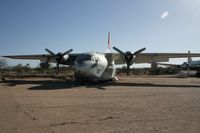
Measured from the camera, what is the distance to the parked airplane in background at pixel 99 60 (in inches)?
817

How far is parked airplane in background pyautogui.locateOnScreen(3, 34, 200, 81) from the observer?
20.8 metres

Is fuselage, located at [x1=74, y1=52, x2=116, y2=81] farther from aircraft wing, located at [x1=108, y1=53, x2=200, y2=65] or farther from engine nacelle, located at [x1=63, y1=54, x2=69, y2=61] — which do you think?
engine nacelle, located at [x1=63, y1=54, x2=69, y2=61]

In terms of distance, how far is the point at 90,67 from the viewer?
20.7m

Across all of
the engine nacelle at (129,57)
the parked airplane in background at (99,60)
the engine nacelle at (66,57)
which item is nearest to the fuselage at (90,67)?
the parked airplane in background at (99,60)

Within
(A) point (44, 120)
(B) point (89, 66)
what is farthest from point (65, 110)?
(B) point (89, 66)

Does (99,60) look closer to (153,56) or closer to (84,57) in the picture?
(84,57)

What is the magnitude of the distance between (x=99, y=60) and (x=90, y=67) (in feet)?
6.75

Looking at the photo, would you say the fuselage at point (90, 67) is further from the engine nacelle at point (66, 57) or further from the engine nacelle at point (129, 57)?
the engine nacelle at point (66, 57)

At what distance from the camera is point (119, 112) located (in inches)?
324

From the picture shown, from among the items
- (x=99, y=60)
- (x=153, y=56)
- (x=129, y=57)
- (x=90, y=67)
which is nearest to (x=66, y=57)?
(x=99, y=60)

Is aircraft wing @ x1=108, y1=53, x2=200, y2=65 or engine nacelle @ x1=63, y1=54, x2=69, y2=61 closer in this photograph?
aircraft wing @ x1=108, y1=53, x2=200, y2=65

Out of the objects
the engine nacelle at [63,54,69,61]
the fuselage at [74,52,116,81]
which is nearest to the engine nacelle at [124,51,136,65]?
the fuselage at [74,52,116,81]

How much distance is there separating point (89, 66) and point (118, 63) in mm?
11050

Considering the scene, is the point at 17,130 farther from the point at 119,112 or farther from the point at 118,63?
the point at 118,63
